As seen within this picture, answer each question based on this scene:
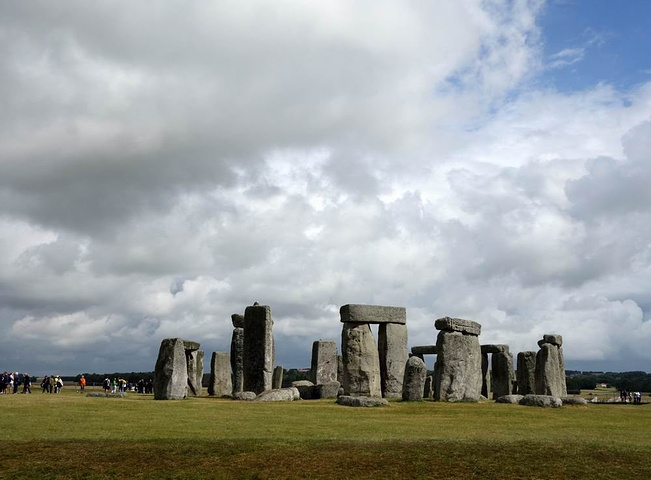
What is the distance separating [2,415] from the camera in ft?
59.4

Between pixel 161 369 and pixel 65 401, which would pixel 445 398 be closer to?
pixel 161 369

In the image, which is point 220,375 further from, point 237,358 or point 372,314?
point 372,314

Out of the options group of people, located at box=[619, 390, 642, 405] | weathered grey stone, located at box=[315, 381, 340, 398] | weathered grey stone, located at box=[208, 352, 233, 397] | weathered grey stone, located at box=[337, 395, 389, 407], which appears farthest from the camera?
group of people, located at box=[619, 390, 642, 405]

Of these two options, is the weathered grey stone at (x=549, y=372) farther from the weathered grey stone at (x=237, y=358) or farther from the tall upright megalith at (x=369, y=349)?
the weathered grey stone at (x=237, y=358)

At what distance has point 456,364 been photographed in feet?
83.9

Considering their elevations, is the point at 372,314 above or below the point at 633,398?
above

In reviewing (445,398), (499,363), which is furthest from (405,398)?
(499,363)

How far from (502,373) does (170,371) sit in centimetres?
1643

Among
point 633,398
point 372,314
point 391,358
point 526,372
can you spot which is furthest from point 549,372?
point 633,398

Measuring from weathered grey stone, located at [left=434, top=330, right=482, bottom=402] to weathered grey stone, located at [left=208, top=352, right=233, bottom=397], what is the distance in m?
12.0

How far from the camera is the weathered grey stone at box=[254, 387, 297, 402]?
987 inches

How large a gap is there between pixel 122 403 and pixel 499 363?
1858 cm

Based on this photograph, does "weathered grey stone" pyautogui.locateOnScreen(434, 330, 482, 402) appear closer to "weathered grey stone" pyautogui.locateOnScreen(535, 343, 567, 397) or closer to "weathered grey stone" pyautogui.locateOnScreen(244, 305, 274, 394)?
"weathered grey stone" pyautogui.locateOnScreen(535, 343, 567, 397)

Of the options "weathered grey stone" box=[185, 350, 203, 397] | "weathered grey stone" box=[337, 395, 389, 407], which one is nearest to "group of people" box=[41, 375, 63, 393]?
"weathered grey stone" box=[185, 350, 203, 397]
